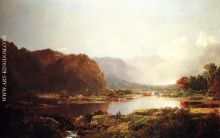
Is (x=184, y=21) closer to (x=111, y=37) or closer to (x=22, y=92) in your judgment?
(x=111, y=37)

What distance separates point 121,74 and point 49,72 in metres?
1.13

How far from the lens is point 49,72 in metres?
7.43

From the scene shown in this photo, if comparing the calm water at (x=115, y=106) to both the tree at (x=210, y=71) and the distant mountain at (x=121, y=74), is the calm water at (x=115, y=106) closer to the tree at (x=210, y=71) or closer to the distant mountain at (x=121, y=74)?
the distant mountain at (x=121, y=74)

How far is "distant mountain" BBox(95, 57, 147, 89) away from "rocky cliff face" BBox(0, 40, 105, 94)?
0.34 ft

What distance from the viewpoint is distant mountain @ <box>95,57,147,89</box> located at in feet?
23.7

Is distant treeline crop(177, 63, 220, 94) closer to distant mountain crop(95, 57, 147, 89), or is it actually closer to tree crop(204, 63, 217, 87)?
tree crop(204, 63, 217, 87)

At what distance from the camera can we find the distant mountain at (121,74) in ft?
23.7

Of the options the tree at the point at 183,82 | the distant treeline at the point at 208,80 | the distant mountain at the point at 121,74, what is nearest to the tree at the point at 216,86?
the distant treeline at the point at 208,80

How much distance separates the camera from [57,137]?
7.05 m

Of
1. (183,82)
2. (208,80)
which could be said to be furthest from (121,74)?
(208,80)

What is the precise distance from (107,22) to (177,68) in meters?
1.27

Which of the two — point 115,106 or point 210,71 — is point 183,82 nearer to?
point 210,71

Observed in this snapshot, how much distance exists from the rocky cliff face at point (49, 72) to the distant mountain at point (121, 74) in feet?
0.34

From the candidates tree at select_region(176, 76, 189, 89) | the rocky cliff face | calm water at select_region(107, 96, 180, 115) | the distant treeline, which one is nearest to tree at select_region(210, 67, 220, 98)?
the distant treeline
